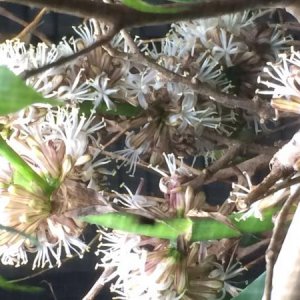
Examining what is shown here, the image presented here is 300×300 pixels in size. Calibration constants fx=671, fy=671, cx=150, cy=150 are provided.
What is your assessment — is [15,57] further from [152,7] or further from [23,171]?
[152,7]

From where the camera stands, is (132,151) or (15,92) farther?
(132,151)

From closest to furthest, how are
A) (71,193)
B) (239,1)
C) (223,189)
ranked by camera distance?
(239,1), (71,193), (223,189)

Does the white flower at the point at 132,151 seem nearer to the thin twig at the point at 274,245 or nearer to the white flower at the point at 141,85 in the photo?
the white flower at the point at 141,85

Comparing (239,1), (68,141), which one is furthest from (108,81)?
(239,1)

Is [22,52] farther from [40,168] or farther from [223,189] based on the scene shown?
[223,189]

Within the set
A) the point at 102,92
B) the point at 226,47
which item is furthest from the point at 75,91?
the point at 226,47

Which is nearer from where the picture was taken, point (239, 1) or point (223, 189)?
point (239, 1)

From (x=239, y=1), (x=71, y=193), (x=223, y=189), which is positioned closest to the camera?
(x=239, y=1)

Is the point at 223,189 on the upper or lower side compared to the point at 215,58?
lower
